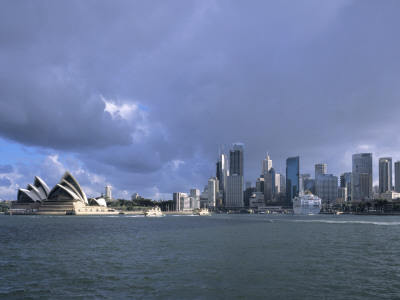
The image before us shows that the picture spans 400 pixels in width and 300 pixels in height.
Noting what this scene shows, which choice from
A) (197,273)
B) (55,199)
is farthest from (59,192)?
(197,273)

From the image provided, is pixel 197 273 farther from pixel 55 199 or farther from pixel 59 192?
pixel 55 199

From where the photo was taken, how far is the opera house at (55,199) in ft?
611

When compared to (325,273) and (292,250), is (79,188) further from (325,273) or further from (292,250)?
(325,273)

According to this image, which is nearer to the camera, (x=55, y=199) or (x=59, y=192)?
(x=59, y=192)

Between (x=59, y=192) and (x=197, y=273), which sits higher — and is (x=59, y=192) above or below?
below

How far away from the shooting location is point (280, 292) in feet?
68.7

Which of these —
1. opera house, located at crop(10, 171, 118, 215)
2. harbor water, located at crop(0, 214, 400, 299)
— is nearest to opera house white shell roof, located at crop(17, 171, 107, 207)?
opera house, located at crop(10, 171, 118, 215)

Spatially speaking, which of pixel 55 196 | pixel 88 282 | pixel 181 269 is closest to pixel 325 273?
pixel 181 269

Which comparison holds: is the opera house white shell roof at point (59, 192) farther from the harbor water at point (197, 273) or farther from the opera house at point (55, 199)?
the harbor water at point (197, 273)

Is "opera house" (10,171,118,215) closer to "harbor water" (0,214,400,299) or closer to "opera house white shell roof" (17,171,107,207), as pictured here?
"opera house white shell roof" (17,171,107,207)

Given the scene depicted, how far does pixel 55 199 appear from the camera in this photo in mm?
188625

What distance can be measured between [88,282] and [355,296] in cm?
1614

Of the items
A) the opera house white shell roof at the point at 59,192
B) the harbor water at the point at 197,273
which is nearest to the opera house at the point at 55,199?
the opera house white shell roof at the point at 59,192

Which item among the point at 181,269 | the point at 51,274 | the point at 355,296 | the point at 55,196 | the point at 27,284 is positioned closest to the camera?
the point at 355,296
